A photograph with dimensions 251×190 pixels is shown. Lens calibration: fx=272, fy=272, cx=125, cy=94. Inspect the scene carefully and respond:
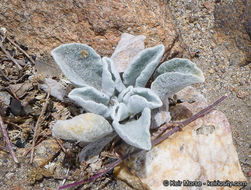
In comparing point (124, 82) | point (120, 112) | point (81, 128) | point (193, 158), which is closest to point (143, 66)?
point (124, 82)

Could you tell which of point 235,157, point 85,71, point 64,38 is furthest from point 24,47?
point 235,157

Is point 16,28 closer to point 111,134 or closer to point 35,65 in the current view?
point 35,65

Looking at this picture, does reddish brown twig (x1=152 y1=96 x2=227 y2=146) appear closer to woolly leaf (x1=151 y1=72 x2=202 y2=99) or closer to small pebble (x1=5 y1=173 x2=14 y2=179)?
woolly leaf (x1=151 y1=72 x2=202 y2=99)

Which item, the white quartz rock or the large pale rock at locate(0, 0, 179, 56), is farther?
the large pale rock at locate(0, 0, 179, 56)

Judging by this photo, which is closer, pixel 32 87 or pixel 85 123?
pixel 85 123

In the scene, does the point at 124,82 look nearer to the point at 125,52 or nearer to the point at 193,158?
the point at 125,52

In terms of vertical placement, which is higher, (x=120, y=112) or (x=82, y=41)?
(x=82, y=41)

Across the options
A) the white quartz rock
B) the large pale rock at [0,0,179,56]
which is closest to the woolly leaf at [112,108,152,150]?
the white quartz rock
